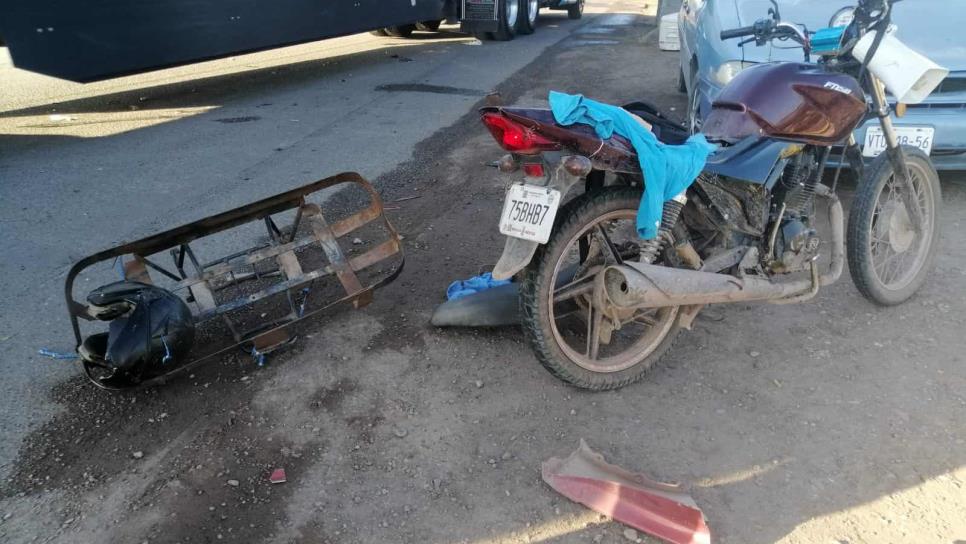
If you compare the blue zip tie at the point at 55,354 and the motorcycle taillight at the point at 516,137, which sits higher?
the motorcycle taillight at the point at 516,137

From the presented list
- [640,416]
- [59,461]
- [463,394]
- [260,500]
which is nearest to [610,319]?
[640,416]

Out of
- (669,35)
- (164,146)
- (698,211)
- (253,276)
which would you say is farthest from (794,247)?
(669,35)

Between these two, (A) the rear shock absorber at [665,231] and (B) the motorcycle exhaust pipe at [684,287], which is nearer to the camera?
(B) the motorcycle exhaust pipe at [684,287]

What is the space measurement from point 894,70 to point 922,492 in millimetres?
1879

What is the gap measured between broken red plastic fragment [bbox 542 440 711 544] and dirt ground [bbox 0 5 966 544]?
0.06m

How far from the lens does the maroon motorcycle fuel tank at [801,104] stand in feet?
9.39

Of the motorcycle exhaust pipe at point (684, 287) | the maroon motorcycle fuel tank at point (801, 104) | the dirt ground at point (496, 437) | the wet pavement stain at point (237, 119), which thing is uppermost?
the maroon motorcycle fuel tank at point (801, 104)

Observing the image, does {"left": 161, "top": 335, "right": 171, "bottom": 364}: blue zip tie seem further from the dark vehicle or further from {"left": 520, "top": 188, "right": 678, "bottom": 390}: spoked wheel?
the dark vehicle

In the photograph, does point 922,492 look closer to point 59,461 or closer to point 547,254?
point 547,254

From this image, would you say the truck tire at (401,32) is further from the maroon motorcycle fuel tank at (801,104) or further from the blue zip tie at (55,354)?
the maroon motorcycle fuel tank at (801,104)

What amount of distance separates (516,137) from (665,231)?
0.84m

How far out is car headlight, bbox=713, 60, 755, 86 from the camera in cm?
486

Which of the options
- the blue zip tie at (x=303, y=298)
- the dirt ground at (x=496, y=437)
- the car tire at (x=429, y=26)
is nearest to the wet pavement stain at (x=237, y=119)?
the blue zip tie at (x=303, y=298)

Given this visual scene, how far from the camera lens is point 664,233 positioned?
2.85 metres
